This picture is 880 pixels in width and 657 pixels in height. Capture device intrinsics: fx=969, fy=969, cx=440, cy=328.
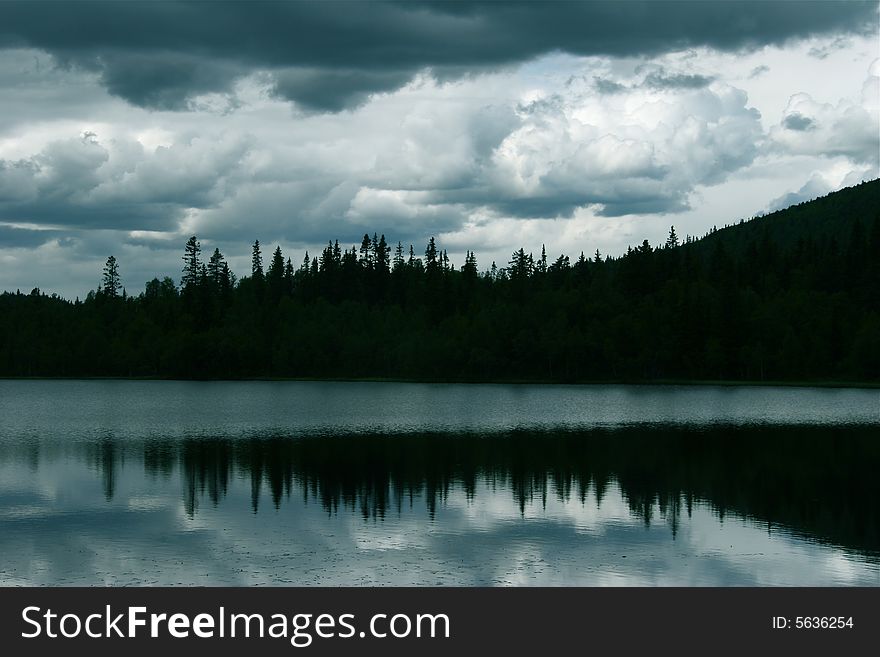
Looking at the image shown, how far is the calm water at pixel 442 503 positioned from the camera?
30844 millimetres

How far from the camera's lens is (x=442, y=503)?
43.4m
